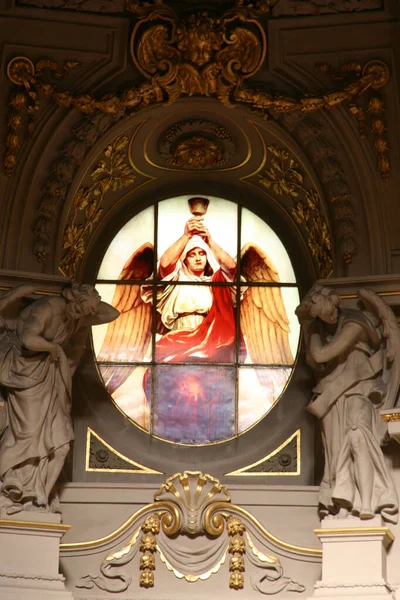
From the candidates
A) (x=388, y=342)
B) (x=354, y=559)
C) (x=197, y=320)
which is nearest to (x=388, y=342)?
(x=388, y=342)

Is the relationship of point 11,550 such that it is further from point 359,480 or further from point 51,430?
point 359,480

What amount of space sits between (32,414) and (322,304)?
7.04 ft

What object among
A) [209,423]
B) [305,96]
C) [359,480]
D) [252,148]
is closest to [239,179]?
[252,148]

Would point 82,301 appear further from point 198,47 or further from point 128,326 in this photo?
point 198,47

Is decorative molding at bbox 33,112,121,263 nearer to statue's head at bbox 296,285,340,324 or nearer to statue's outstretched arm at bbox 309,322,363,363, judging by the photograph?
statue's head at bbox 296,285,340,324

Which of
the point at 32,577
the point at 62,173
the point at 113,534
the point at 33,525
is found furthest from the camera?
the point at 62,173

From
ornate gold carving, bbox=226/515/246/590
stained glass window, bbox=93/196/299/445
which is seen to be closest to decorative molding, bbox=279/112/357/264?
stained glass window, bbox=93/196/299/445

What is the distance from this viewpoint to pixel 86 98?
1140 cm

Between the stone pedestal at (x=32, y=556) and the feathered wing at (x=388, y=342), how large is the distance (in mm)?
2401

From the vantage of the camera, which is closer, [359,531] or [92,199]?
[359,531]

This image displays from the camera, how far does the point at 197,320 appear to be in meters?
12.0

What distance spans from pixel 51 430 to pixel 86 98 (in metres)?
2.39

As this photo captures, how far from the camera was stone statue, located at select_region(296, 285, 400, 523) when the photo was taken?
10758 millimetres

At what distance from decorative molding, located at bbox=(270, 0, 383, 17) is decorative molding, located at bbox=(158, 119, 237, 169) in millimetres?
1024
